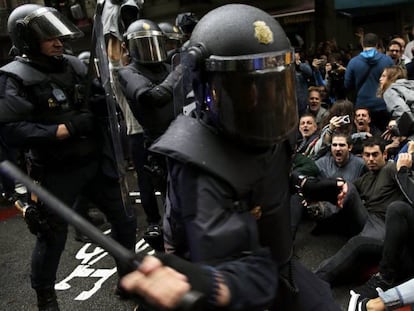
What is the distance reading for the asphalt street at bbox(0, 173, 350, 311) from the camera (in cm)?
337

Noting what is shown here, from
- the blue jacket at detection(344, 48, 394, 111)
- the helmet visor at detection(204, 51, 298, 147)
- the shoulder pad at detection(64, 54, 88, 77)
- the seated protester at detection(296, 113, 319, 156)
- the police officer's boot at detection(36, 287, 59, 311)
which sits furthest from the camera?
the blue jacket at detection(344, 48, 394, 111)

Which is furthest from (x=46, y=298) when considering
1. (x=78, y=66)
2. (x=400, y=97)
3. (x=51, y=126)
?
(x=400, y=97)

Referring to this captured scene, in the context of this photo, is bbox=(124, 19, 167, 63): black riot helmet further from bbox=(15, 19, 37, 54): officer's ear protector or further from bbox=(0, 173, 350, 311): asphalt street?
bbox=(0, 173, 350, 311): asphalt street

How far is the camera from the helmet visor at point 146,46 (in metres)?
3.76

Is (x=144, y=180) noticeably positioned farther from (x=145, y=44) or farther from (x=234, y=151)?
(x=234, y=151)

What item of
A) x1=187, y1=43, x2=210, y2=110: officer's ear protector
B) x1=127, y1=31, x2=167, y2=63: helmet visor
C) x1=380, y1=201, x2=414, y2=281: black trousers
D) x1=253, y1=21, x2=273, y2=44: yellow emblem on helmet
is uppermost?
x1=253, y1=21, x2=273, y2=44: yellow emblem on helmet

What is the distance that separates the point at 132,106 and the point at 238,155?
240 cm

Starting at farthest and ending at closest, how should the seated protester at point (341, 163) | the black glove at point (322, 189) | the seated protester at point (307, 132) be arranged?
the seated protester at point (307, 132), the seated protester at point (341, 163), the black glove at point (322, 189)

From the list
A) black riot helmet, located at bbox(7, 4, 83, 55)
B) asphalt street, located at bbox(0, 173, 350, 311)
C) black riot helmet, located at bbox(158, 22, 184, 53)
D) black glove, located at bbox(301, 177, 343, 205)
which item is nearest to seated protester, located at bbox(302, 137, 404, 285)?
asphalt street, located at bbox(0, 173, 350, 311)

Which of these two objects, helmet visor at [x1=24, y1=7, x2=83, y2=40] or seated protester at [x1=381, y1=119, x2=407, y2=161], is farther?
seated protester at [x1=381, y1=119, x2=407, y2=161]

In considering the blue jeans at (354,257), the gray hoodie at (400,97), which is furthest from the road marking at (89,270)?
the gray hoodie at (400,97)

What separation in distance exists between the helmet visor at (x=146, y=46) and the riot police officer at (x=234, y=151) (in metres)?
2.23

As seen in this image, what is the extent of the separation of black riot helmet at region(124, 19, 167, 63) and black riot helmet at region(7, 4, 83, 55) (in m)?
0.94

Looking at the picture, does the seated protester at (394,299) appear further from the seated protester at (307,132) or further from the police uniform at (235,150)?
the seated protester at (307,132)
